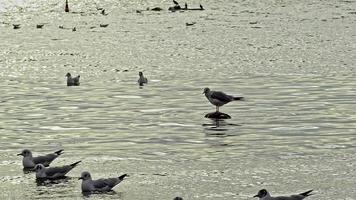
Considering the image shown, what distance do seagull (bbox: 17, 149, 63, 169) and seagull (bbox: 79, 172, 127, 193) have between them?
281 cm

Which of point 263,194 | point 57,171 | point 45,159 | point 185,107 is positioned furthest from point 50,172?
point 185,107

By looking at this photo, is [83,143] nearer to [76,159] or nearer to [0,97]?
[76,159]

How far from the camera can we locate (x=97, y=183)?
78.5 feet

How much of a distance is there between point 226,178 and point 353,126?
29.3ft

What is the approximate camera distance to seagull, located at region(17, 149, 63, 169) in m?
26.5

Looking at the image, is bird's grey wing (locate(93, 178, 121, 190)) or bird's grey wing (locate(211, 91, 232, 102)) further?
bird's grey wing (locate(211, 91, 232, 102))

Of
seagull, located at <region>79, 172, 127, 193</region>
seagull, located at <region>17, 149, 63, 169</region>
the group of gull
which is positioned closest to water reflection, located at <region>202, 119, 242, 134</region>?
the group of gull

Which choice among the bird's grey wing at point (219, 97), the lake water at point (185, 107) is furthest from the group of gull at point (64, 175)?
the bird's grey wing at point (219, 97)

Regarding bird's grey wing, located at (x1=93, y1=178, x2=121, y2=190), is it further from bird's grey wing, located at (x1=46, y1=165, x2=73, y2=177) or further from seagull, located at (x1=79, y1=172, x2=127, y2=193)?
bird's grey wing, located at (x1=46, y1=165, x2=73, y2=177)

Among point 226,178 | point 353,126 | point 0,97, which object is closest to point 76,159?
point 226,178

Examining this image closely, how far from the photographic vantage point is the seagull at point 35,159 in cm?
2648

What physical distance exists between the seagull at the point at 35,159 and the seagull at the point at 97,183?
2808 mm

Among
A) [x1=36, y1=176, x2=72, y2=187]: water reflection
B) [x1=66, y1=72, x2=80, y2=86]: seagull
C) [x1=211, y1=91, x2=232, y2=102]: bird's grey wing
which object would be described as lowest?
[x1=36, y1=176, x2=72, y2=187]: water reflection

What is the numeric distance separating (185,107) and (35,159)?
11756mm
